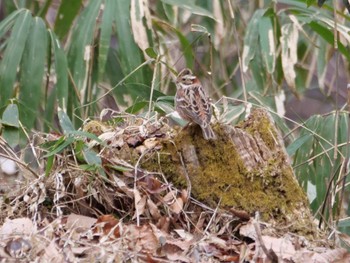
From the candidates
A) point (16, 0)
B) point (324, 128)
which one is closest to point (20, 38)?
point (16, 0)

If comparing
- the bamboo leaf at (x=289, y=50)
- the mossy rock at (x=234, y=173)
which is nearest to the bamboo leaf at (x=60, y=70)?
the bamboo leaf at (x=289, y=50)

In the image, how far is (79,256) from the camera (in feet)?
11.5

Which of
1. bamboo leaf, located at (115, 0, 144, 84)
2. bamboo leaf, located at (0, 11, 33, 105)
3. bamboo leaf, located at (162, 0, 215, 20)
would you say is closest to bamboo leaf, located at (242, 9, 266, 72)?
bamboo leaf, located at (162, 0, 215, 20)

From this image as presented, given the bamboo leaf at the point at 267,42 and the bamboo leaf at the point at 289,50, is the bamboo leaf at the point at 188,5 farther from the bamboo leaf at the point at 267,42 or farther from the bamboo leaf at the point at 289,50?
the bamboo leaf at the point at 289,50

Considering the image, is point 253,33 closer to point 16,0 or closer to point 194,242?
point 16,0

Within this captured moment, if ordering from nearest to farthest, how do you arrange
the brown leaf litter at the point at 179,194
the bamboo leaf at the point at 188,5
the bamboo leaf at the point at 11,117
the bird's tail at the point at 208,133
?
the brown leaf litter at the point at 179,194 → the bird's tail at the point at 208,133 → the bamboo leaf at the point at 11,117 → the bamboo leaf at the point at 188,5

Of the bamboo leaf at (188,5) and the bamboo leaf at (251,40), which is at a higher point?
the bamboo leaf at (188,5)

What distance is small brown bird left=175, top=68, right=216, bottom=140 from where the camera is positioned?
155 inches

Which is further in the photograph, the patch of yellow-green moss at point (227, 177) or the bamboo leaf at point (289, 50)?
the bamboo leaf at point (289, 50)

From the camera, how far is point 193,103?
428cm

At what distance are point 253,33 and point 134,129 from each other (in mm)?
2111

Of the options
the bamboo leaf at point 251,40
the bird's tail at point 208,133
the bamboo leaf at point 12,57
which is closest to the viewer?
the bird's tail at point 208,133

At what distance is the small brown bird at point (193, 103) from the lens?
395 cm

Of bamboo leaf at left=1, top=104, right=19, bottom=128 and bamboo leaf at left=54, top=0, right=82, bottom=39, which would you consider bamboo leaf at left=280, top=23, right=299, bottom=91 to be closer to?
bamboo leaf at left=54, top=0, right=82, bottom=39
